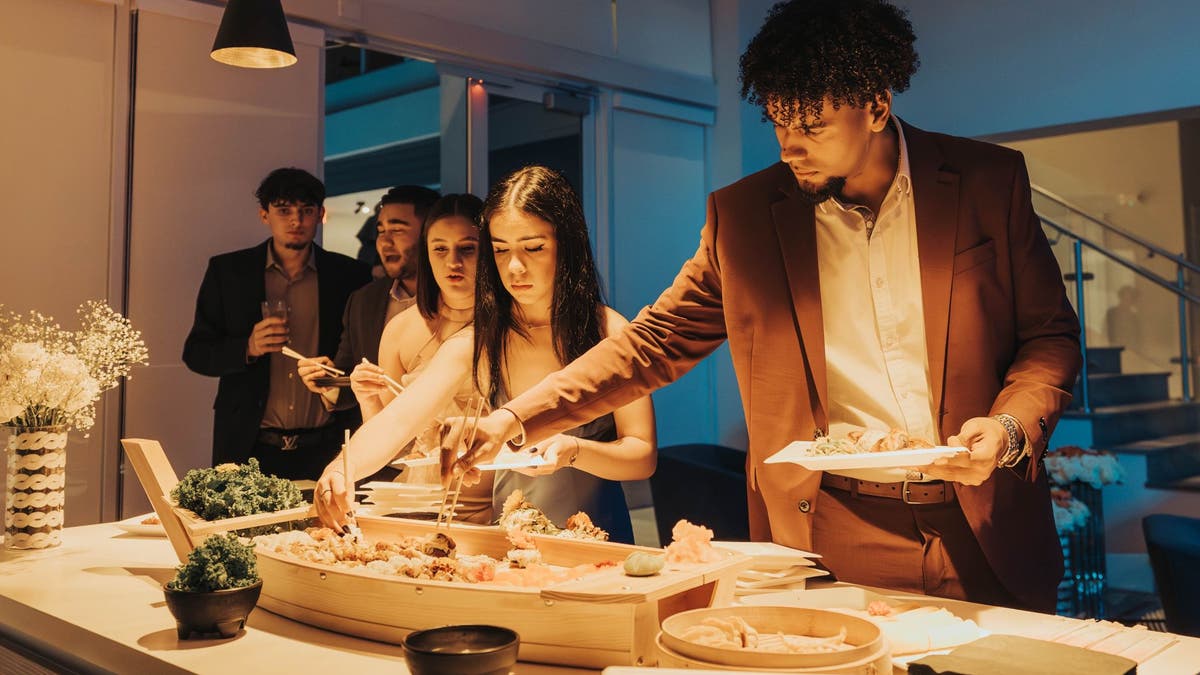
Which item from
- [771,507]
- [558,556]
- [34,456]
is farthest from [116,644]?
[771,507]

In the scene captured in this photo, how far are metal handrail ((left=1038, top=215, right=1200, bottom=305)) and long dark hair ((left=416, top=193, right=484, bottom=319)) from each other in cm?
374

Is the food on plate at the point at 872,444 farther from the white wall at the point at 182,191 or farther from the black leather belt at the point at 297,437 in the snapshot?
the white wall at the point at 182,191

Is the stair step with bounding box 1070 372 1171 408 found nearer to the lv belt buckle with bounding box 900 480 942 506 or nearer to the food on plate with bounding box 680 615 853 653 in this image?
the lv belt buckle with bounding box 900 480 942 506

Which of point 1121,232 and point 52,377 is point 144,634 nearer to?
point 52,377

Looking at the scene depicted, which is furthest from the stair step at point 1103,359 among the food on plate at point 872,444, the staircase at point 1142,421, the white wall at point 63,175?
the white wall at point 63,175

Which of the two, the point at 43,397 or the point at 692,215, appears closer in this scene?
the point at 43,397

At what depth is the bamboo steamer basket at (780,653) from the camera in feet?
3.83

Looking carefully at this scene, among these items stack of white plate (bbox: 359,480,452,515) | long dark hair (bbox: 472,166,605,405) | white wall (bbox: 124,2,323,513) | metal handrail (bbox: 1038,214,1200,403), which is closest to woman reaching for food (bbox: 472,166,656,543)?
long dark hair (bbox: 472,166,605,405)

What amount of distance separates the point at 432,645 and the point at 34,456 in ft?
4.98

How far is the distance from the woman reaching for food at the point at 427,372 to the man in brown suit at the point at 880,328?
0.47 metres

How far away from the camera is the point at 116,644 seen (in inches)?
60.5

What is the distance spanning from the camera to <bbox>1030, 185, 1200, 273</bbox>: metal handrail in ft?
17.4

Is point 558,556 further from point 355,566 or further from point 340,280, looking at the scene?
point 340,280

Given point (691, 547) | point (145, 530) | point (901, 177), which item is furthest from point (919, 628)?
point (145, 530)
